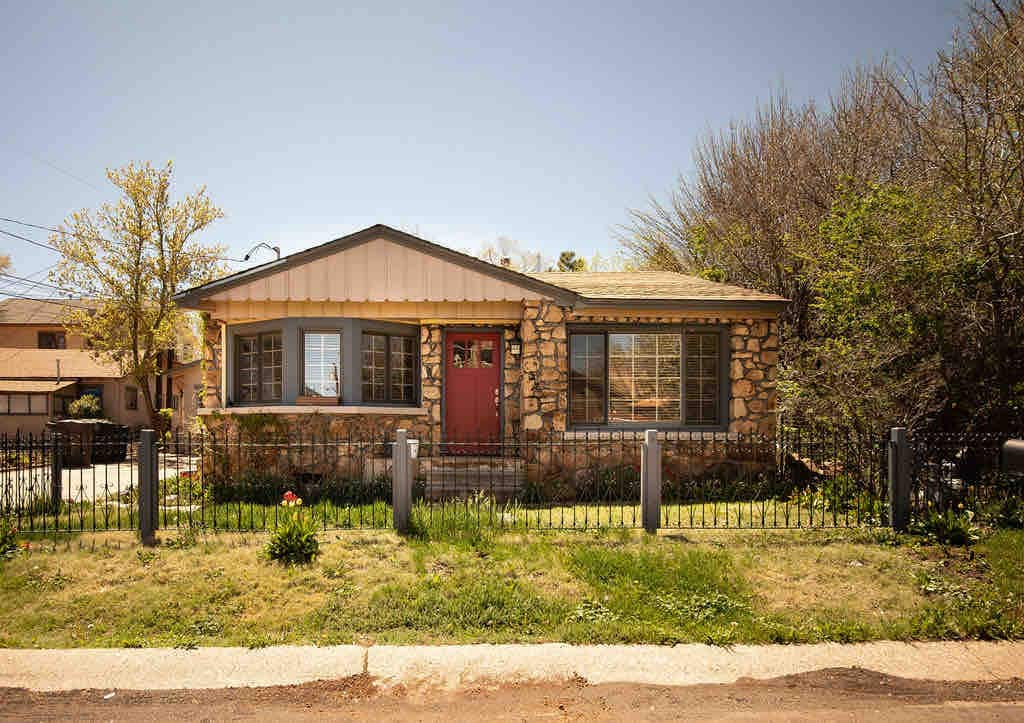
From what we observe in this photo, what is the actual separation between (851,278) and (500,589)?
6528 millimetres

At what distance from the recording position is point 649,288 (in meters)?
12.6

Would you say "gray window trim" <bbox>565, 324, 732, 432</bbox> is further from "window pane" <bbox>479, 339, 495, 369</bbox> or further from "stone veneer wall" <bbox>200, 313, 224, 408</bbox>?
"stone veneer wall" <bbox>200, 313, 224, 408</bbox>

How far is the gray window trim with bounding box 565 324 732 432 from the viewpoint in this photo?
12.4m

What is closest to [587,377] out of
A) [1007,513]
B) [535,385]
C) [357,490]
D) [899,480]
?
[535,385]

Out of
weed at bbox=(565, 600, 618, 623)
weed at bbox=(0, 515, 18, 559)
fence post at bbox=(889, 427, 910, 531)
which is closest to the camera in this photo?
weed at bbox=(565, 600, 618, 623)

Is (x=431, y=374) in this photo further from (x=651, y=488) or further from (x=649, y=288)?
(x=651, y=488)

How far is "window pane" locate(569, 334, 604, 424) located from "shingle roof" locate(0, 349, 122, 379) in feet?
72.1

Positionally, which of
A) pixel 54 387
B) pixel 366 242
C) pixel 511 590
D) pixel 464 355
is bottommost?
pixel 511 590

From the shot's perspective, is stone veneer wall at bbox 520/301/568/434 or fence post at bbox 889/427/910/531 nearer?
fence post at bbox 889/427/910/531

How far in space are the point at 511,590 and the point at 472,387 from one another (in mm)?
6720

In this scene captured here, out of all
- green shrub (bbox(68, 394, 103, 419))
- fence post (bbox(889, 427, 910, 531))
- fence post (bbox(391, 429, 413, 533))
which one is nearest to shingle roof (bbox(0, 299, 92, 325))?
green shrub (bbox(68, 394, 103, 419))

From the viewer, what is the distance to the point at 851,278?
352 inches

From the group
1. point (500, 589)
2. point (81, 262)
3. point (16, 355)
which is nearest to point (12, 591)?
point (500, 589)

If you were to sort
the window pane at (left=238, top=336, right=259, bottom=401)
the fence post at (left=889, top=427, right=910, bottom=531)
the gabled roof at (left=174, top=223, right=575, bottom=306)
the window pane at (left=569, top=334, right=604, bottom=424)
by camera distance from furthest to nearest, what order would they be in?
the window pane at (left=569, top=334, right=604, bottom=424), the window pane at (left=238, top=336, right=259, bottom=401), the gabled roof at (left=174, top=223, right=575, bottom=306), the fence post at (left=889, top=427, right=910, bottom=531)
